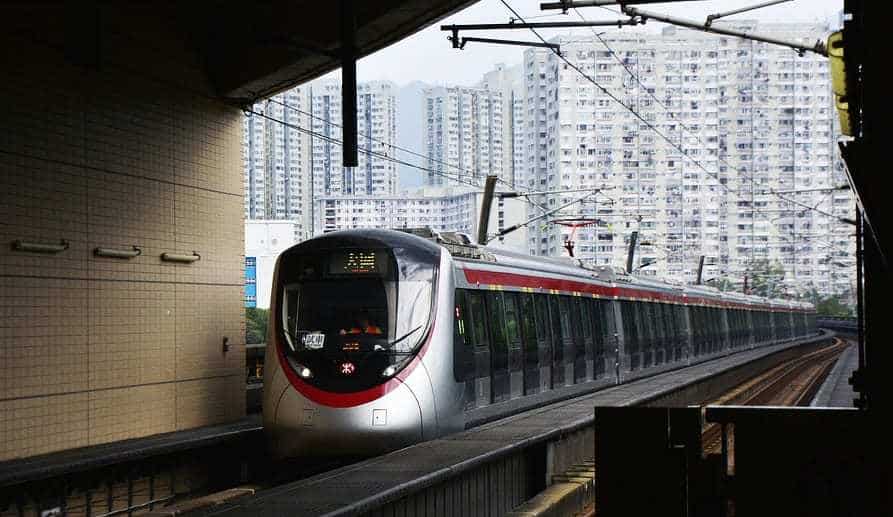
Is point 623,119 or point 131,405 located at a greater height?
point 623,119

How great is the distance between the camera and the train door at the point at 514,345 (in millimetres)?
16969

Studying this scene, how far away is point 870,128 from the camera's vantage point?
4.95m

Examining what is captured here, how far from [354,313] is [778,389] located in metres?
25.0

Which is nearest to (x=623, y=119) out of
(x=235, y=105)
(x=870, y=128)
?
(x=235, y=105)

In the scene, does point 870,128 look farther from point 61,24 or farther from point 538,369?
point 538,369

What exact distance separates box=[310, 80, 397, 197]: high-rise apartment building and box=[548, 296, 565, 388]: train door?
49.3 ft

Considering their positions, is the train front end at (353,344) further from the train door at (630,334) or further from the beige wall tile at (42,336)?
the train door at (630,334)

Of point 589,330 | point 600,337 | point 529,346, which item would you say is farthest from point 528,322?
point 600,337

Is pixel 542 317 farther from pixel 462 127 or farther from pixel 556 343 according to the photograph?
pixel 462 127

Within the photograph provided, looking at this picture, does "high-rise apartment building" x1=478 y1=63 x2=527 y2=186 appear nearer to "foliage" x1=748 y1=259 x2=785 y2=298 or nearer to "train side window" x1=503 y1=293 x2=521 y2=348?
"foliage" x1=748 y1=259 x2=785 y2=298

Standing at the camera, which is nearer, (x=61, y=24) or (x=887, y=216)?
(x=887, y=216)

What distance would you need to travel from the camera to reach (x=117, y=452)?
41.0 feet

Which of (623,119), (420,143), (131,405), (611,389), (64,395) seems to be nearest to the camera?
(64,395)

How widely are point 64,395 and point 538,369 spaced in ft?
25.4
